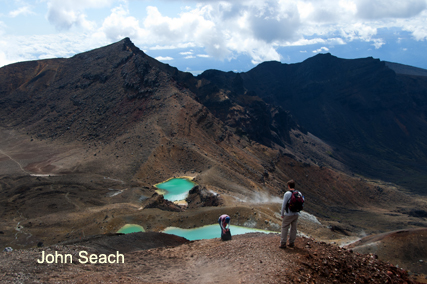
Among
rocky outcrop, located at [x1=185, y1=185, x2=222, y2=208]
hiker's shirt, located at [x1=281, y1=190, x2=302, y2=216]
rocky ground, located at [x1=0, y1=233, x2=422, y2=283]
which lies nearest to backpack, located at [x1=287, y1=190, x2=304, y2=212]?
hiker's shirt, located at [x1=281, y1=190, x2=302, y2=216]

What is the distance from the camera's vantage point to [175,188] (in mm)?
60188

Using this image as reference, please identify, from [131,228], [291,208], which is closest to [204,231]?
[131,228]

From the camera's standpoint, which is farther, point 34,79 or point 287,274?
point 34,79

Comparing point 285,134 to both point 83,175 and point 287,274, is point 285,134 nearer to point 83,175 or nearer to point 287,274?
point 83,175

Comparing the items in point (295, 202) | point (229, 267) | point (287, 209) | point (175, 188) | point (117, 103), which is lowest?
point (175, 188)

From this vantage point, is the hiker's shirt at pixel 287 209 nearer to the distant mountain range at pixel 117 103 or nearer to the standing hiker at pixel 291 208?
the standing hiker at pixel 291 208

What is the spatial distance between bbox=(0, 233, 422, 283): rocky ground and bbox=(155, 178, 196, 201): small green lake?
4021 centimetres

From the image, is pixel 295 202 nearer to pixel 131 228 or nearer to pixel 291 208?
pixel 291 208

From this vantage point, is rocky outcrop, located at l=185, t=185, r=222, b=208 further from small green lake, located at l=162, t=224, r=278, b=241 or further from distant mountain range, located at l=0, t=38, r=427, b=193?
distant mountain range, located at l=0, t=38, r=427, b=193

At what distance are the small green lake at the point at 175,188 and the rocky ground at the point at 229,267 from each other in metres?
40.2

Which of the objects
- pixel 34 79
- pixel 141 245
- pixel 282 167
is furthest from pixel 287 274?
pixel 34 79

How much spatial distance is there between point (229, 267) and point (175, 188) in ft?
159

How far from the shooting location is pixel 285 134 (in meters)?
166

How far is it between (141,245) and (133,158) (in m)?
Answer: 50.8
